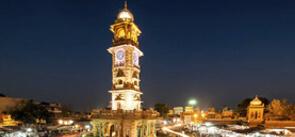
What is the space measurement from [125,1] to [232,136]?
25.7 m

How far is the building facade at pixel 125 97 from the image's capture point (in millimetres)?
23484

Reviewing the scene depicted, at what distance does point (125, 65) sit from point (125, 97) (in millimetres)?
4803

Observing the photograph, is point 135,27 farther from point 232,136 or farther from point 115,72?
point 232,136

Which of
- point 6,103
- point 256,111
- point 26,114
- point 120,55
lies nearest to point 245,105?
point 256,111

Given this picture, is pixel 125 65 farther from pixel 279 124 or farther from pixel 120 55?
pixel 279 124

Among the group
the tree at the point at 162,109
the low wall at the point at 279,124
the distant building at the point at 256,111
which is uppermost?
the distant building at the point at 256,111

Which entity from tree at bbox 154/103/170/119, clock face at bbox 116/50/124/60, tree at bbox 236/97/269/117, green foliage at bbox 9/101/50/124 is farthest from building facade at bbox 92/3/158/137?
tree at bbox 154/103/170/119

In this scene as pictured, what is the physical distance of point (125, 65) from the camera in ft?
89.7

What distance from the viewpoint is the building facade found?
2348 centimetres

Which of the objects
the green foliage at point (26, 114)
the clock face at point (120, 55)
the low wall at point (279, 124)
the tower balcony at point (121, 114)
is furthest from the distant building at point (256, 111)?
the green foliage at point (26, 114)

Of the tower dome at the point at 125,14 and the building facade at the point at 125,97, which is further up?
the tower dome at the point at 125,14

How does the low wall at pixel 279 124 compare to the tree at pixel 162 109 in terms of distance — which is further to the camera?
the tree at pixel 162 109

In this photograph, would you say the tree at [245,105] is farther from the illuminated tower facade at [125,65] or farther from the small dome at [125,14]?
the small dome at [125,14]

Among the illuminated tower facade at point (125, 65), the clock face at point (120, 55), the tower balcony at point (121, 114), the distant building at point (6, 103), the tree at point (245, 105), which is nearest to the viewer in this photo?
the tower balcony at point (121, 114)
